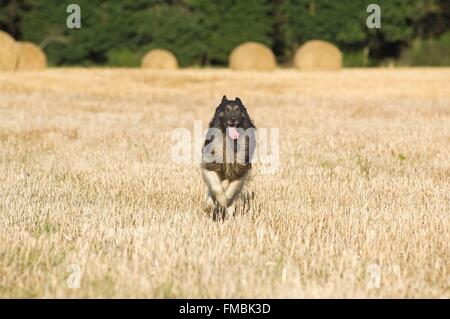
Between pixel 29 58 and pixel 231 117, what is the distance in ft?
91.3

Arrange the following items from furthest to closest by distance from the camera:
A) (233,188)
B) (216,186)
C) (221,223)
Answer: (233,188)
(216,186)
(221,223)

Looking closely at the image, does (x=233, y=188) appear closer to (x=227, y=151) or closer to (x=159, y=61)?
(x=227, y=151)

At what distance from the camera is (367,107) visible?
722 inches

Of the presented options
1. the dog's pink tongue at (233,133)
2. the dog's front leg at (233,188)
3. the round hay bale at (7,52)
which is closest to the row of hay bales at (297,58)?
the round hay bale at (7,52)

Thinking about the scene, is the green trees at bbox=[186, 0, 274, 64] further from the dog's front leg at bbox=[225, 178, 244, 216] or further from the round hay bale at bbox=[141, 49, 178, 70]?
the dog's front leg at bbox=[225, 178, 244, 216]

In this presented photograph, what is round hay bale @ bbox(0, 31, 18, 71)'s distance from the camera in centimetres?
2833

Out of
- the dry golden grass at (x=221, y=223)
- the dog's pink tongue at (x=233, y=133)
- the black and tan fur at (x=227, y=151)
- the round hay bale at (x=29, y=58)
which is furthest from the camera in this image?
the round hay bale at (x=29, y=58)

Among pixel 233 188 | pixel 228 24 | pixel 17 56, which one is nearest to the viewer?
pixel 233 188

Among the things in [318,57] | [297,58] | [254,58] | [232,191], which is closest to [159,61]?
[254,58]

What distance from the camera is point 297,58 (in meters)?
34.4

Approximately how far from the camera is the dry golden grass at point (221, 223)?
12.6 feet

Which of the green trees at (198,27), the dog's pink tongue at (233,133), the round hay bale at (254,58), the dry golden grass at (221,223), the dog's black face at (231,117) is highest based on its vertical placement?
the green trees at (198,27)

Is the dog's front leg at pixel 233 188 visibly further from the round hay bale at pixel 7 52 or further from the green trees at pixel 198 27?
the green trees at pixel 198 27
